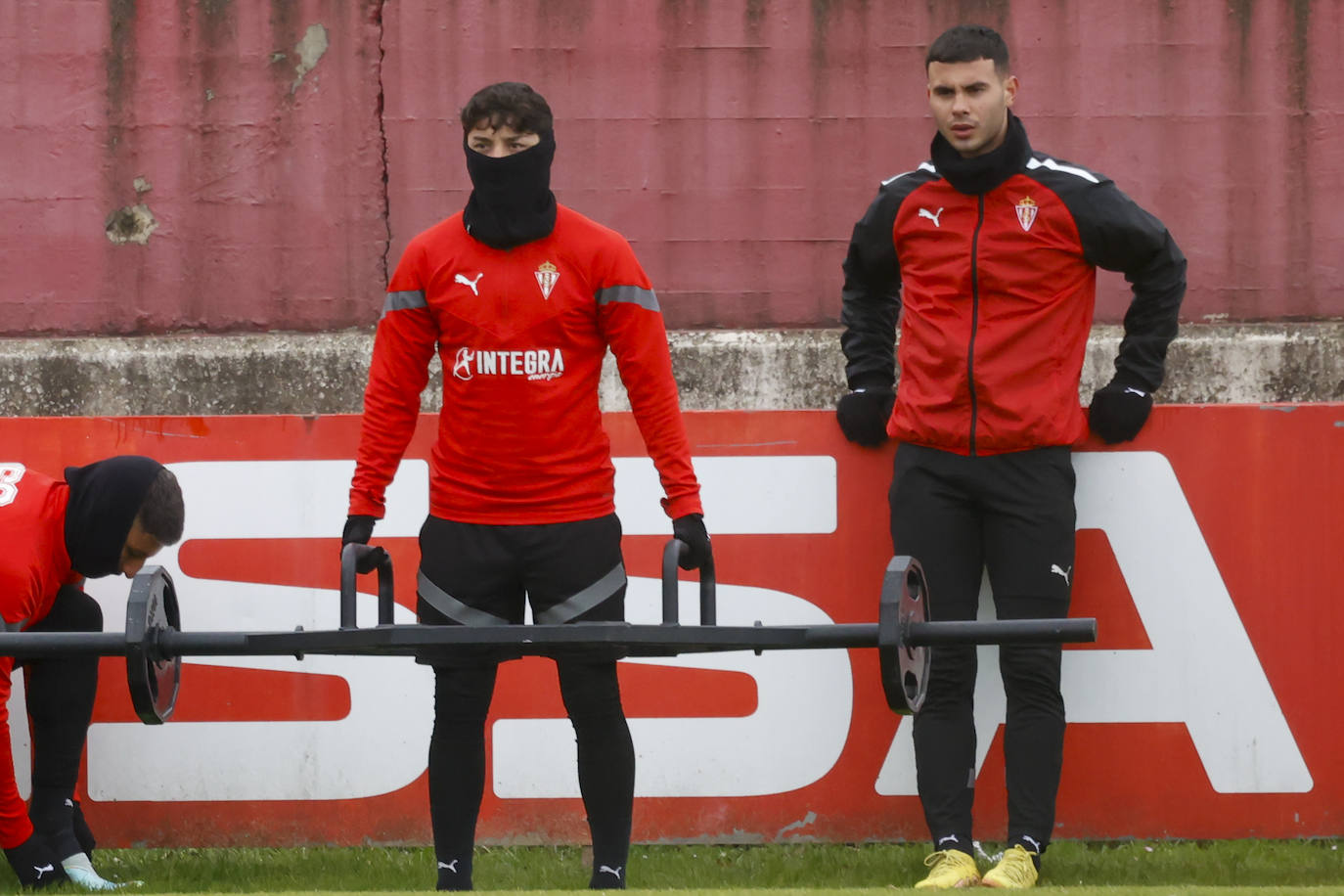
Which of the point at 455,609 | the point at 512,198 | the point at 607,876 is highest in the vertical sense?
the point at 512,198

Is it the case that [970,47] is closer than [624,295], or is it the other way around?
[624,295]

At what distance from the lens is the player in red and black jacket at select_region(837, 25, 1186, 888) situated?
393 centimetres

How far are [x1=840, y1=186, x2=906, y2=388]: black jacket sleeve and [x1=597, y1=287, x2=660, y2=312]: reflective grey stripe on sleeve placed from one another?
0.94 m

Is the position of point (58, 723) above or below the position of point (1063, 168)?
below

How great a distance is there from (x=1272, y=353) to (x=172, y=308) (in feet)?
14.9

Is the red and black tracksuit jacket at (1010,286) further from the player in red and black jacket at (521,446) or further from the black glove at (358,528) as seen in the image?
the black glove at (358,528)

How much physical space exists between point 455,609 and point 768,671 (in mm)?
1269

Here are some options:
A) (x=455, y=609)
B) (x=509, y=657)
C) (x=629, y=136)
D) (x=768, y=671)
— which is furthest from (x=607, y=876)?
(x=629, y=136)

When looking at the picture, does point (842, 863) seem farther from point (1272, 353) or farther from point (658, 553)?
point (1272, 353)

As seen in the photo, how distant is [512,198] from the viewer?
11.0 feet

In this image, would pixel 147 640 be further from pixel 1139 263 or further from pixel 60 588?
pixel 1139 263

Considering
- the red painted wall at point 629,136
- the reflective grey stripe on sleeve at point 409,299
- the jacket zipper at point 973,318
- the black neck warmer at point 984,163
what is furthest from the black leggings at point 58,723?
the red painted wall at point 629,136

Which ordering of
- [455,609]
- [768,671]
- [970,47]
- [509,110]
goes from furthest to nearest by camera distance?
[768,671] → [970,47] → [455,609] → [509,110]

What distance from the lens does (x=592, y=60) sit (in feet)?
22.1
